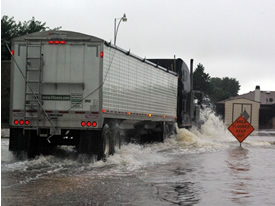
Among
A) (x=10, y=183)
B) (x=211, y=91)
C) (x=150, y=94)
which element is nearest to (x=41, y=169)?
(x=10, y=183)

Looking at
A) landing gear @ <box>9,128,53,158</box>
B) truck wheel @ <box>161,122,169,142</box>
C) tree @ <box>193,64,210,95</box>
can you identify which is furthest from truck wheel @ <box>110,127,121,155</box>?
tree @ <box>193,64,210,95</box>

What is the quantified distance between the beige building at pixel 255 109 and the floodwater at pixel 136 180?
244ft

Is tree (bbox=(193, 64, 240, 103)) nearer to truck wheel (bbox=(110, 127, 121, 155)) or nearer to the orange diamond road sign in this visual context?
the orange diamond road sign

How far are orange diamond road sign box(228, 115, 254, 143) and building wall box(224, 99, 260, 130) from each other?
214ft

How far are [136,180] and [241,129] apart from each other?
573 inches

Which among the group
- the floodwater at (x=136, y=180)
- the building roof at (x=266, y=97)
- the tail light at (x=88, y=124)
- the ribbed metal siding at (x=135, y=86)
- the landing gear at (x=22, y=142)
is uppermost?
the building roof at (x=266, y=97)

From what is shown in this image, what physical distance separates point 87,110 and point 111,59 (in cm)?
181

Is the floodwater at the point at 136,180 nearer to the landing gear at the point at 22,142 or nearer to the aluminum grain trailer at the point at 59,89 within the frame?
the landing gear at the point at 22,142

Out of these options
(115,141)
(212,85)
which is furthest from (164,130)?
(212,85)

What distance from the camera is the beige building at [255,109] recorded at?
302 feet

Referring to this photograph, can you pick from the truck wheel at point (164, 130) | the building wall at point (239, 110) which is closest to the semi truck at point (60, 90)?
the truck wheel at point (164, 130)

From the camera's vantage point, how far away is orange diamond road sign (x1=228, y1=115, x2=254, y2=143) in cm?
2497

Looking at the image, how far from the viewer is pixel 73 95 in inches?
576

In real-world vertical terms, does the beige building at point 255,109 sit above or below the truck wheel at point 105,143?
above
